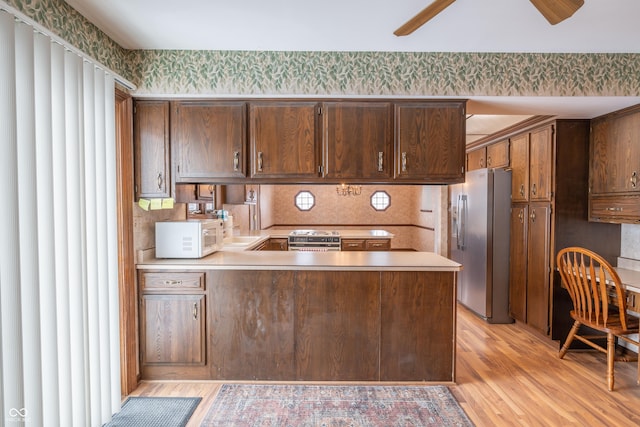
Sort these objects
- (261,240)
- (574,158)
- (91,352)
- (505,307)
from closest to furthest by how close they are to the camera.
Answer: (91,352), (574,158), (505,307), (261,240)

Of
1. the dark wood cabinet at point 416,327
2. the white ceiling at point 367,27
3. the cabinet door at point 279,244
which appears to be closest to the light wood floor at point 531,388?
the dark wood cabinet at point 416,327

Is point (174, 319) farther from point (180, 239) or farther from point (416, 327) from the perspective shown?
point (416, 327)

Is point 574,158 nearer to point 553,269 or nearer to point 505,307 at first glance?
point 553,269

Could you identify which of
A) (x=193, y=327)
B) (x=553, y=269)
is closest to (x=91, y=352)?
(x=193, y=327)

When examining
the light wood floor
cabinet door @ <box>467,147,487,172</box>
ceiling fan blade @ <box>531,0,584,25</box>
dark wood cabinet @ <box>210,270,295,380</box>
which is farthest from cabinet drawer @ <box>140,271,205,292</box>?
cabinet door @ <box>467,147,487,172</box>

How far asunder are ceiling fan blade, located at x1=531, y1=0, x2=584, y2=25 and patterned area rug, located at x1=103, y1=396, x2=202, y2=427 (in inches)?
114

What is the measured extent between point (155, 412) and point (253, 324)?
31.8 inches

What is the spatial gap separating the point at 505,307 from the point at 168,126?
12.9ft

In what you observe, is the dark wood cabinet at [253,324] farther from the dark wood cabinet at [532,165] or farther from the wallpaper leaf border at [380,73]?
the dark wood cabinet at [532,165]

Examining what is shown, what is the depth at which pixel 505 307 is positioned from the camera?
408 centimetres

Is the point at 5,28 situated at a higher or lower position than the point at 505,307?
higher

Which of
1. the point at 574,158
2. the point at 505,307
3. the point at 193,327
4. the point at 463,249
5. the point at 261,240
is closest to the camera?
the point at 193,327

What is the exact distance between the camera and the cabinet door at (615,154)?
2.83 m

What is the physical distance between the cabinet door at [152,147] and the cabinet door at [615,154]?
3612 mm
